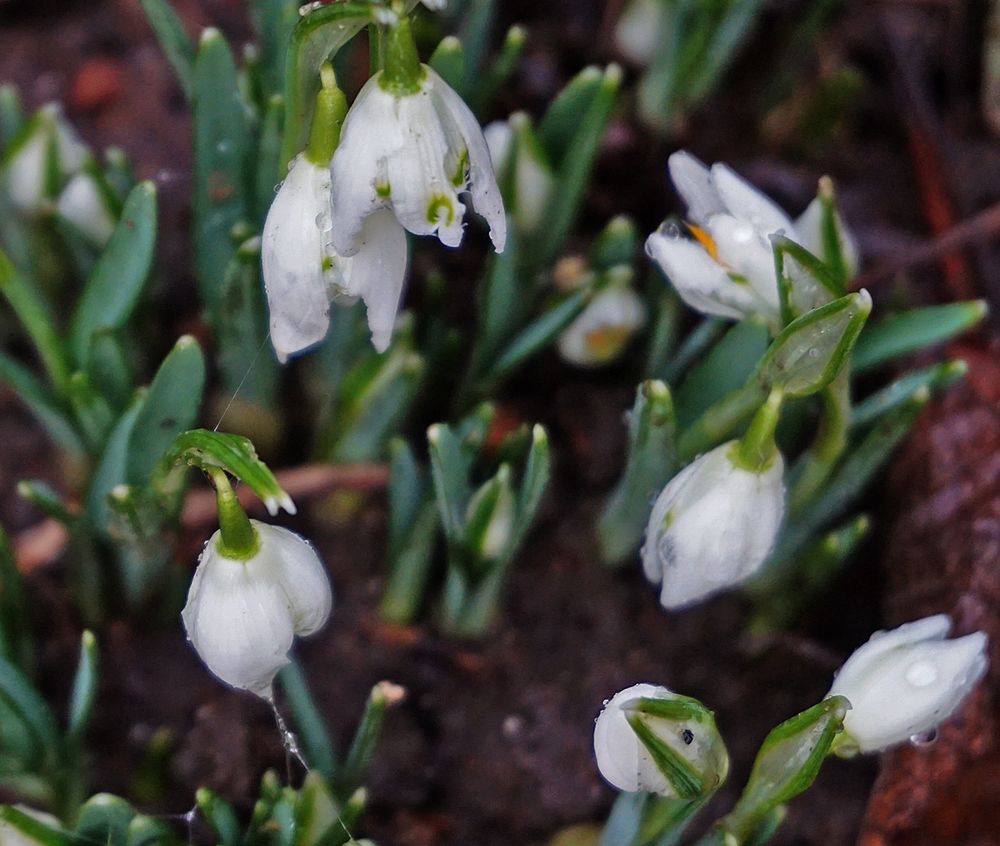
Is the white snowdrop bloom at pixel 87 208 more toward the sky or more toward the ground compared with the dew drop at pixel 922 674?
more toward the sky

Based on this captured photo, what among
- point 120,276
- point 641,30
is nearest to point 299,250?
point 120,276

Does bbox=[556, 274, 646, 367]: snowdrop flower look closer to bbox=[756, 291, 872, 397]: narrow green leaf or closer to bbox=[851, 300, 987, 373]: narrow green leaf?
bbox=[851, 300, 987, 373]: narrow green leaf

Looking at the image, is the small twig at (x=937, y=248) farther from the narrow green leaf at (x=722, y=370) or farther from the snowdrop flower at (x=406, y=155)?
the snowdrop flower at (x=406, y=155)

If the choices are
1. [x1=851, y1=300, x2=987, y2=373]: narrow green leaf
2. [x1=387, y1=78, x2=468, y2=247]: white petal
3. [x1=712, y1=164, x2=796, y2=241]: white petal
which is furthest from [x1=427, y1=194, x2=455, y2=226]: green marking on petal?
[x1=851, y1=300, x2=987, y2=373]: narrow green leaf

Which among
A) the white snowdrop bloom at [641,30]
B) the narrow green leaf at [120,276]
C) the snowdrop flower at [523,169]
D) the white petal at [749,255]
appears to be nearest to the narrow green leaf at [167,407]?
the narrow green leaf at [120,276]

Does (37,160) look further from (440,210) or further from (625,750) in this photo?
(625,750)

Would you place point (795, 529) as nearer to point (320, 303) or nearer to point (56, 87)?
point (320, 303)

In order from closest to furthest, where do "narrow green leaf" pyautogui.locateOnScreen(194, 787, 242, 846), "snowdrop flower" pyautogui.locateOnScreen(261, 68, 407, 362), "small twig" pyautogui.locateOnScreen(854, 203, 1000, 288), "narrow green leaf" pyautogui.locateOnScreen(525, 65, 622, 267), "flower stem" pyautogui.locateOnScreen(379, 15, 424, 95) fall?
"flower stem" pyautogui.locateOnScreen(379, 15, 424, 95), "snowdrop flower" pyautogui.locateOnScreen(261, 68, 407, 362), "narrow green leaf" pyautogui.locateOnScreen(194, 787, 242, 846), "narrow green leaf" pyautogui.locateOnScreen(525, 65, 622, 267), "small twig" pyautogui.locateOnScreen(854, 203, 1000, 288)
